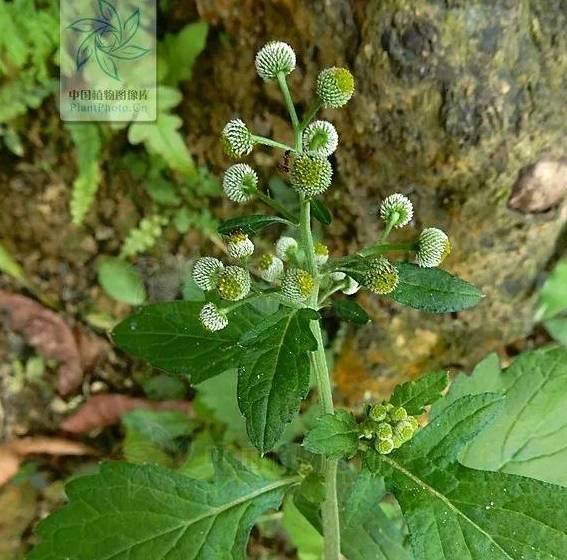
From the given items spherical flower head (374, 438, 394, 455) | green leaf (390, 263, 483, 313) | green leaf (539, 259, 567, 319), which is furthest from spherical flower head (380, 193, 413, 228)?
green leaf (539, 259, 567, 319)

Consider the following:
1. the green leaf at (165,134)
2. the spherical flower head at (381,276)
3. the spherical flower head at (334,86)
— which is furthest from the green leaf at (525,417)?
the green leaf at (165,134)

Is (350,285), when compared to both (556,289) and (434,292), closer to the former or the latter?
(434,292)

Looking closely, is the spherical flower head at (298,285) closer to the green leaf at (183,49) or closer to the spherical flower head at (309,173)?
the spherical flower head at (309,173)

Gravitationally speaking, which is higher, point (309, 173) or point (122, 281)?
point (309, 173)

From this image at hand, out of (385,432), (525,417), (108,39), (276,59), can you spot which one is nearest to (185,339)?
(385,432)

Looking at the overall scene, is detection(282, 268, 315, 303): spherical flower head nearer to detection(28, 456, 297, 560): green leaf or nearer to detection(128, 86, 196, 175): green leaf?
detection(28, 456, 297, 560): green leaf

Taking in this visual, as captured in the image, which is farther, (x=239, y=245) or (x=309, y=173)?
(x=239, y=245)

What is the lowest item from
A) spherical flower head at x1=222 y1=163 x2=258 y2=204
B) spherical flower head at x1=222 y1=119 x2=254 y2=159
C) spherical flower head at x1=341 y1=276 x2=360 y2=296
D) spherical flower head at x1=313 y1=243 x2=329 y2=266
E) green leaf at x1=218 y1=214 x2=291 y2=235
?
spherical flower head at x1=341 y1=276 x2=360 y2=296
